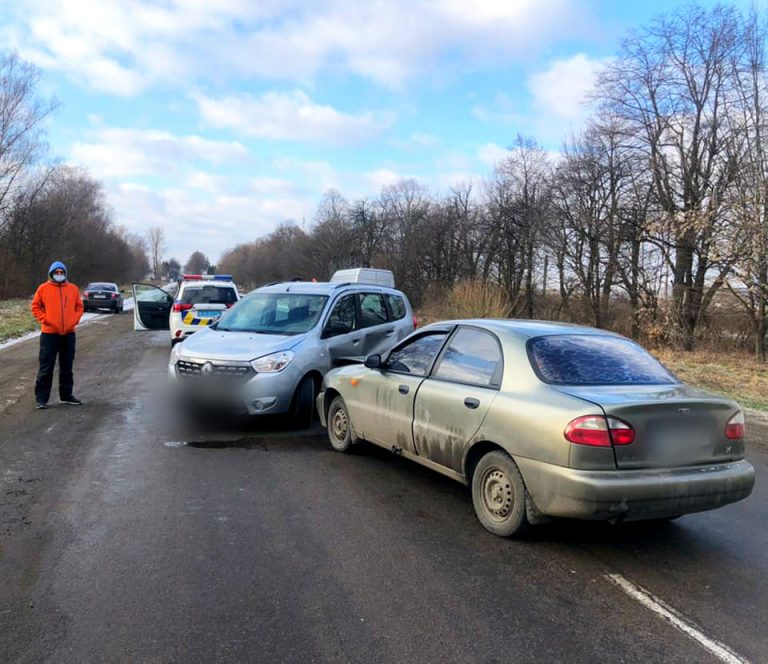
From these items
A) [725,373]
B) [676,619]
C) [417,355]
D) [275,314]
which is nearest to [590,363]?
[417,355]

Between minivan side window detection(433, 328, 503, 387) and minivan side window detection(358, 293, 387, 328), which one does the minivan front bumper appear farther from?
minivan side window detection(433, 328, 503, 387)

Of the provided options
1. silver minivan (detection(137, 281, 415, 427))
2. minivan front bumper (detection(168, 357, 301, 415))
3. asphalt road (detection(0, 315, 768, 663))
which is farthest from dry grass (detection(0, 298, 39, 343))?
asphalt road (detection(0, 315, 768, 663))

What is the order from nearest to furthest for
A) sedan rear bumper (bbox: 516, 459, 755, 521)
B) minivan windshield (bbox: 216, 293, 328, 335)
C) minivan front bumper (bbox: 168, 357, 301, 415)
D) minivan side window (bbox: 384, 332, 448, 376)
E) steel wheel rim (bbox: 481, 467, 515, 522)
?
1. sedan rear bumper (bbox: 516, 459, 755, 521)
2. steel wheel rim (bbox: 481, 467, 515, 522)
3. minivan side window (bbox: 384, 332, 448, 376)
4. minivan front bumper (bbox: 168, 357, 301, 415)
5. minivan windshield (bbox: 216, 293, 328, 335)

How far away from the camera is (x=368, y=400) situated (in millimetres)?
5863

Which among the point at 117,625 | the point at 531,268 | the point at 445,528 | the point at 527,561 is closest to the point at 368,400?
the point at 445,528

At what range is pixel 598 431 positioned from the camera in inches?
146

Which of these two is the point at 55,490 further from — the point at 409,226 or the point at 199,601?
the point at 409,226

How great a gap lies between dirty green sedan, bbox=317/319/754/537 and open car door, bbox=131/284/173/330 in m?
12.2

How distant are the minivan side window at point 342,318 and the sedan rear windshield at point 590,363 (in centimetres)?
391

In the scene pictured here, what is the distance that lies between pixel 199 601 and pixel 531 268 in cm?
3181

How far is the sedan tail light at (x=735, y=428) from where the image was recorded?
4125 millimetres

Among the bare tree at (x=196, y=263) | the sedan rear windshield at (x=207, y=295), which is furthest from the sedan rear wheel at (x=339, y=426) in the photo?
the bare tree at (x=196, y=263)

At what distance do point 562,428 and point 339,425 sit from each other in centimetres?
313

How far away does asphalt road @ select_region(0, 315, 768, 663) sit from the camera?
9.62ft
